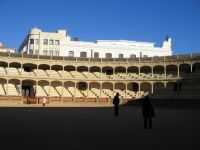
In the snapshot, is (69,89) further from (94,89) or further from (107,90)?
(107,90)

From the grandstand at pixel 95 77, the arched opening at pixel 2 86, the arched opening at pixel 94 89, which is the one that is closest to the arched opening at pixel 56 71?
the grandstand at pixel 95 77

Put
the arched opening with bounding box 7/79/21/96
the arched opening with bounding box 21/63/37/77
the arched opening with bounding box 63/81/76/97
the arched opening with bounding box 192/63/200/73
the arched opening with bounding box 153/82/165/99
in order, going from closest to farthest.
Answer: the arched opening with bounding box 7/79/21/96 → the arched opening with bounding box 153/82/165/99 → the arched opening with bounding box 192/63/200/73 → the arched opening with bounding box 63/81/76/97 → the arched opening with bounding box 21/63/37/77

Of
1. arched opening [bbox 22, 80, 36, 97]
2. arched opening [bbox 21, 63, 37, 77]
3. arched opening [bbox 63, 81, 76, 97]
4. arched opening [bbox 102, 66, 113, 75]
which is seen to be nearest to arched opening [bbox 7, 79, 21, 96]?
arched opening [bbox 22, 80, 36, 97]

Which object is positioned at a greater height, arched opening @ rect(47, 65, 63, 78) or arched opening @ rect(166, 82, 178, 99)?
arched opening @ rect(47, 65, 63, 78)

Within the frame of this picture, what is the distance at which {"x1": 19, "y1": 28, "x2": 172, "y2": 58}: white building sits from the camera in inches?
2810

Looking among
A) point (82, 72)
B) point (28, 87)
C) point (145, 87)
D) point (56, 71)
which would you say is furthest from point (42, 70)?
point (145, 87)


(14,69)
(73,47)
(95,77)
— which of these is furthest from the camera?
(73,47)

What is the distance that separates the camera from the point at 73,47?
7188 cm

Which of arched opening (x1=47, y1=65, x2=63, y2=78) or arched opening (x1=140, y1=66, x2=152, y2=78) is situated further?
arched opening (x1=140, y1=66, x2=152, y2=78)

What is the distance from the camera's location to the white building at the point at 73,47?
234 feet

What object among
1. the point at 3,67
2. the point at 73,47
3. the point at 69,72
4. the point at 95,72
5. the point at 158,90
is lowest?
the point at 158,90

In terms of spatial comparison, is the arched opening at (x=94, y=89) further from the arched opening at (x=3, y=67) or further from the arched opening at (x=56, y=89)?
the arched opening at (x=3, y=67)

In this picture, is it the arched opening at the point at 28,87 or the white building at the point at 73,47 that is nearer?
the arched opening at the point at 28,87

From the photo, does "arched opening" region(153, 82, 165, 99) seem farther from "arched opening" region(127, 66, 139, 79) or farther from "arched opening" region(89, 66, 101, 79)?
"arched opening" region(89, 66, 101, 79)
